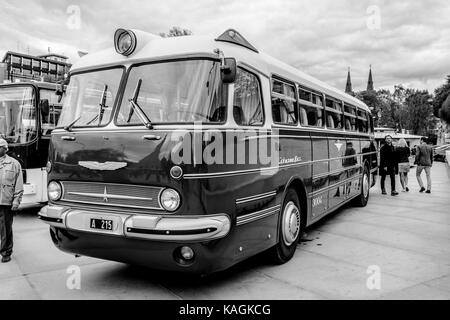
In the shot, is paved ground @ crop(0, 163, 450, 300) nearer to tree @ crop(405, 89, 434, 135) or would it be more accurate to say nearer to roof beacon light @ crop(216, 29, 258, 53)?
roof beacon light @ crop(216, 29, 258, 53)

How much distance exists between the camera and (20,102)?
33.4ft

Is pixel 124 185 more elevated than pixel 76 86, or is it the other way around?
pixel 76 86

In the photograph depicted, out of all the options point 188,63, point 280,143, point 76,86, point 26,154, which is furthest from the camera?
point 26,154

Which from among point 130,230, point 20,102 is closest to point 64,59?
point 20,102

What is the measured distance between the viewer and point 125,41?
494 centimetres

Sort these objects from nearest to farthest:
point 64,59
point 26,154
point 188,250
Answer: point 188,250 < point 26,154 < point 64,59

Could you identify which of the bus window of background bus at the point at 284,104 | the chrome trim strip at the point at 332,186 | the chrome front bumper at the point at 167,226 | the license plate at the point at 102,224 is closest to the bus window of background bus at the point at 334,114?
the chrome trim strip at the point at 332,186

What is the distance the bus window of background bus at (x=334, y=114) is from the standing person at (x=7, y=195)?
563 cm

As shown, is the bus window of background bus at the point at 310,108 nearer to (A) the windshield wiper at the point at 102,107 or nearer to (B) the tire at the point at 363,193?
(A) the windshield wiper at the point at 102,107

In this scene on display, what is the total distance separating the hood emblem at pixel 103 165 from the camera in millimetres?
4452

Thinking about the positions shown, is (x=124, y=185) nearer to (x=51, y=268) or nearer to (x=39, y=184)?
(x=51, y=268)

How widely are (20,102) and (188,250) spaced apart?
785 centimetres

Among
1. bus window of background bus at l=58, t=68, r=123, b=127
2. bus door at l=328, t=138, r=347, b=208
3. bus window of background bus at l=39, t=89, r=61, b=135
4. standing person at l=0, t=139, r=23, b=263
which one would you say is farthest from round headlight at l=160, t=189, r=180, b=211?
bus window of background bus at l=39, t=89, r=61, b=135

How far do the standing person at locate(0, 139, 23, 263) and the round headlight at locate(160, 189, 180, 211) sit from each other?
3.05m
